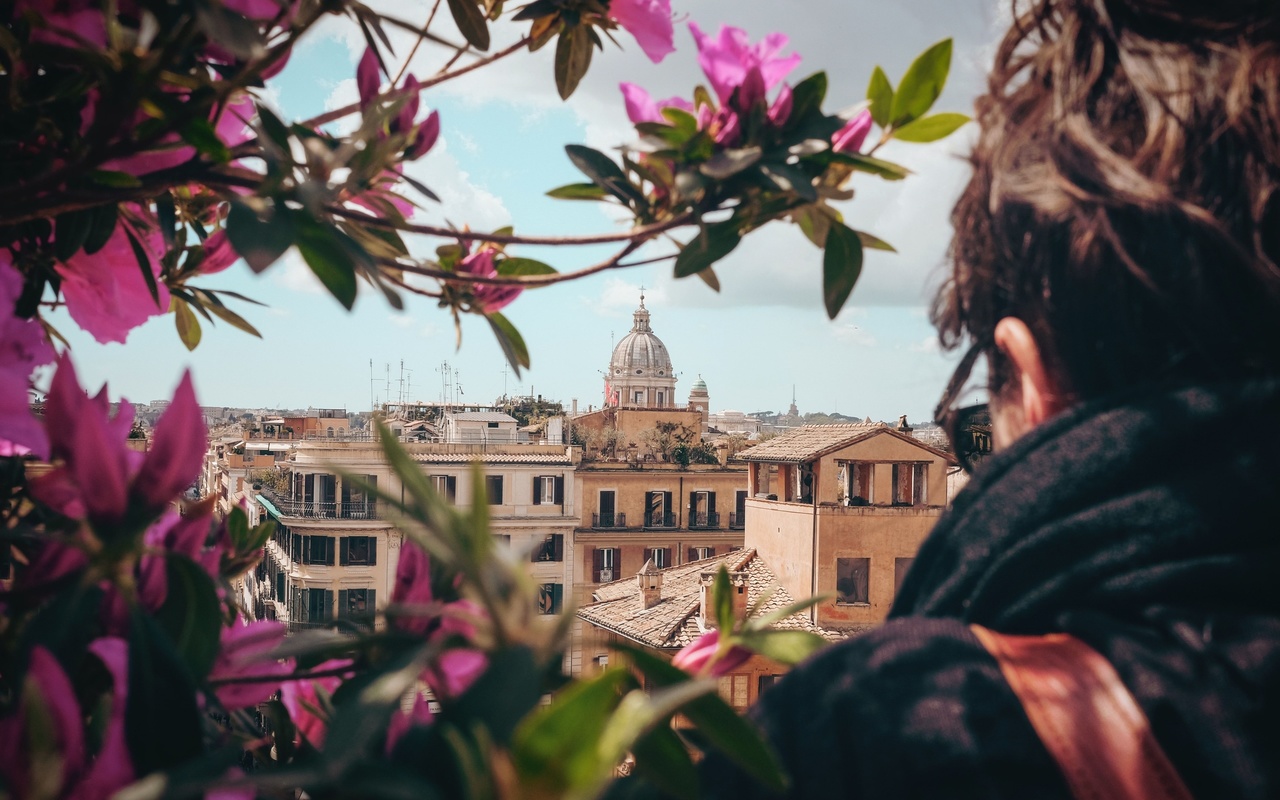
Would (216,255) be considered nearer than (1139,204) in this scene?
No

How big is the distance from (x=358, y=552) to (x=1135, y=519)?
16.1 metres

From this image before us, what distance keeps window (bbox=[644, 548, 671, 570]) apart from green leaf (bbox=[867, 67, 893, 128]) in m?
17.6

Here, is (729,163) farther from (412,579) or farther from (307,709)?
(307,709)

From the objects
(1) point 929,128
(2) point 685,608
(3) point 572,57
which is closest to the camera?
(1) point 929,128

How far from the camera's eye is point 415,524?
0.37 m

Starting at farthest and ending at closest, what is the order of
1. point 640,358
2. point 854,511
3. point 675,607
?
point 640,358 → point 854,511 → point 675,607

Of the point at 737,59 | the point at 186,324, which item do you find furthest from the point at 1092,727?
the point at 186,324

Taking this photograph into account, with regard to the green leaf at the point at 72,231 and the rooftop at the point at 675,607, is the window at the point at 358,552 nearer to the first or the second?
the rooftop at the point at 675,607

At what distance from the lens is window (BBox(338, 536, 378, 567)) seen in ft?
50.9

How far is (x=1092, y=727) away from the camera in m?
0.45

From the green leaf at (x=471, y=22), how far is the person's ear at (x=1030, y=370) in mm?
454

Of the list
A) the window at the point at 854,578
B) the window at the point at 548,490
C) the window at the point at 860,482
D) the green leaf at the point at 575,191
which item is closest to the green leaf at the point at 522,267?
the green leaf at the point at 575,191

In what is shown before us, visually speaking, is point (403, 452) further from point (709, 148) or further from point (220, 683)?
point (709, 148)

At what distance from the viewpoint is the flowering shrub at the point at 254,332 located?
13.0 inches
